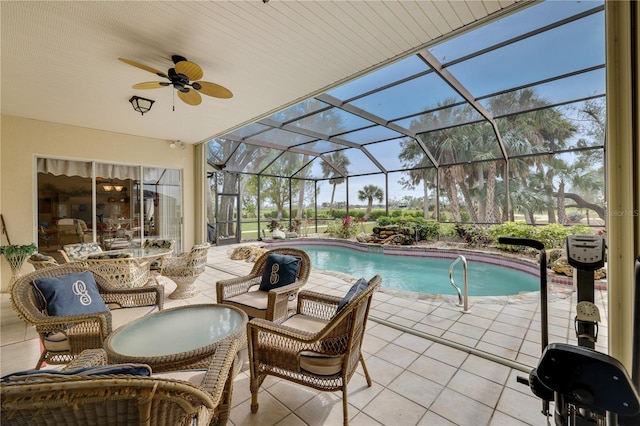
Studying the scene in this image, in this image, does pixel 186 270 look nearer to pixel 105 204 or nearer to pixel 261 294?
pixel 261 294

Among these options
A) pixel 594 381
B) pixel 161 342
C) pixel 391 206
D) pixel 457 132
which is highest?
pixel 457 132

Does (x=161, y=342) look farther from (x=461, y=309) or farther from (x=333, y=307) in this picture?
(x=461, y=309)

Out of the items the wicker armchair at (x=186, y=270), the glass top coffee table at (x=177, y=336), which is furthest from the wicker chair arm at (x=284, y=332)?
the wicker armchair at (x=186, y=270)

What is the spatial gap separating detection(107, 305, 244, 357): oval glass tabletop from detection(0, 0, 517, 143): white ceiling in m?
2.55

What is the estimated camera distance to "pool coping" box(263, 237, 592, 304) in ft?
12.2

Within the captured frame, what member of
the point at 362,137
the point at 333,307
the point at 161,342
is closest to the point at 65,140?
the point at 161,342

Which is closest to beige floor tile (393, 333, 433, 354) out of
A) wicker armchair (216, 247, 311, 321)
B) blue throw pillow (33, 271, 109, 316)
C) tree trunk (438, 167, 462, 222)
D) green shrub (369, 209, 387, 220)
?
wicker armchair (216, 247, 311, 321)

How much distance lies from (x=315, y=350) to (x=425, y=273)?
5.93m

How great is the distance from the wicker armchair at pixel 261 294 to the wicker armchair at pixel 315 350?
1.73 feet

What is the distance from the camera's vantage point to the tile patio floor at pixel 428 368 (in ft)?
5.47

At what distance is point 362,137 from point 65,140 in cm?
713

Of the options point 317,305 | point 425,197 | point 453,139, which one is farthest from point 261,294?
point 453,139

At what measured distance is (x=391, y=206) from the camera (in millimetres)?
12156

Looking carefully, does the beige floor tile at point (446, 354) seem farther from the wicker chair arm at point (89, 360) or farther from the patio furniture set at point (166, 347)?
the wicker chair arm at point (89, 360)
